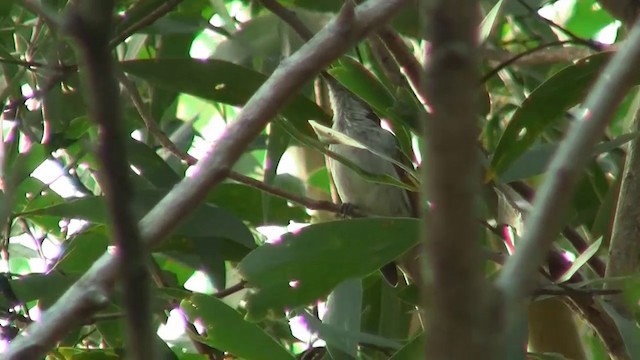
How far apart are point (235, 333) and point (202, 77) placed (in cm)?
43

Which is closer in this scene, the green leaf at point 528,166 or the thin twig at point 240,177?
the thin twig at point 240,177

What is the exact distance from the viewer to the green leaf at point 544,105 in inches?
50.6

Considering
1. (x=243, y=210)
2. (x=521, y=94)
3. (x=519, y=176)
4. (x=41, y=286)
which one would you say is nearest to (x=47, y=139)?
(x=41, y=286)

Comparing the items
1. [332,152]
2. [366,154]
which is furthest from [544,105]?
[366,154]

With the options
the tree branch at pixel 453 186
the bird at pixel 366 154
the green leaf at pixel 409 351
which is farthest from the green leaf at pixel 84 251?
the tree branch at pixel 453 186

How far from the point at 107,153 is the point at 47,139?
111 centimetres

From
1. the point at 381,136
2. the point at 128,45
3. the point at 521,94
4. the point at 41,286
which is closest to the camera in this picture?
the point at 41,286

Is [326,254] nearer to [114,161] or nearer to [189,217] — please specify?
[189,217]

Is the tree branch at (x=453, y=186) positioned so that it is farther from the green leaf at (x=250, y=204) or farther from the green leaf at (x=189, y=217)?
the green leaf at (x=250, y=204)

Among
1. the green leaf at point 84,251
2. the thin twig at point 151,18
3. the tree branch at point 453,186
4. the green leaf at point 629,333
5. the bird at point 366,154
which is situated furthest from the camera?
the bird at point 366,154

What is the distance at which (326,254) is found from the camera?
1.21 m

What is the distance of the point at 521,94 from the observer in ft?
6.48

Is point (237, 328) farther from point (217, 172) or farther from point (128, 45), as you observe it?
point (128, 45)

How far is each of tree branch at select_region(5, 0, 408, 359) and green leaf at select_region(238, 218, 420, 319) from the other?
0.89 feet
